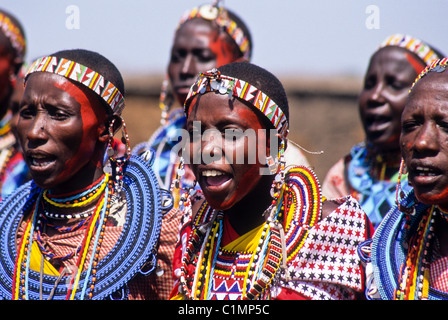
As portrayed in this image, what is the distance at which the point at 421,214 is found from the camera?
344 cm

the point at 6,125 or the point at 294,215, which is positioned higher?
the point at 6,125

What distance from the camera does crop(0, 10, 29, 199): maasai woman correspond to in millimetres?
5582

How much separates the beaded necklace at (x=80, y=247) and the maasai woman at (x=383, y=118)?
2.10 metres

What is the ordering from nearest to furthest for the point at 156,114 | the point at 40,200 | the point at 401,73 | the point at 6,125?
1. the point at 40,200
2. the point at 401,73
3. the point at 6,125
4. the point at 156,114

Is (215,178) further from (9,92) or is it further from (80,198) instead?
(9,92)

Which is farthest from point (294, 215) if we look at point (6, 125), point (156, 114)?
point (156, 114)

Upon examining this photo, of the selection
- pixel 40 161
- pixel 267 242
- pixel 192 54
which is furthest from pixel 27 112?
pixel 192 54

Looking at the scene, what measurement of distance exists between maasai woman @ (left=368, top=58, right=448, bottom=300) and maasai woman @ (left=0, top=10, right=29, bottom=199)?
11.0 feet

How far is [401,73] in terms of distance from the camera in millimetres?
5195

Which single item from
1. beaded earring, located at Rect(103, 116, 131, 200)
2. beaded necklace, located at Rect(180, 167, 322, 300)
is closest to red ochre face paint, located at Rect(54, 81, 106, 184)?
beaded earring, located at Rect(103, 116, 131, 200)

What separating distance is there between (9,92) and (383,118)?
3.51m

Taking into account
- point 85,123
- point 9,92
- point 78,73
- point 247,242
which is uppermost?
point 9,92
